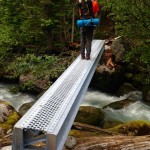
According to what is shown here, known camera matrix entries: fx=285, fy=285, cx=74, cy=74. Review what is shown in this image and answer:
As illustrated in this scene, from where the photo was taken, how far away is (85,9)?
27.1 feet

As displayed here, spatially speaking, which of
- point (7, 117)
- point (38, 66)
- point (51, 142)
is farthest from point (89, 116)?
point (51, 142)

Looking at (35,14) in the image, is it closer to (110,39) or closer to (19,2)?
(19,2)

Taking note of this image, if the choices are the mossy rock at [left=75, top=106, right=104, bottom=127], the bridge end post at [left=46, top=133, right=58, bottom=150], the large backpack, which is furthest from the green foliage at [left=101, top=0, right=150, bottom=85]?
the bridge end post at [left=46, top=133, right=58, bottom=150]

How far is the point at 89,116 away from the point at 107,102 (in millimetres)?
3110

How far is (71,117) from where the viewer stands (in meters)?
5.27

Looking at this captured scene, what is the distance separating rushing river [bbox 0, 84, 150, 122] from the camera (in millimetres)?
10510

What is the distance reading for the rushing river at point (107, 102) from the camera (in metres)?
10.5

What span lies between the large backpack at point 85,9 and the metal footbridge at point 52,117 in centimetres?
180

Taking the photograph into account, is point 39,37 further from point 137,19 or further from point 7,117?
point 7,117

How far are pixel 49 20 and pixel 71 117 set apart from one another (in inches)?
336

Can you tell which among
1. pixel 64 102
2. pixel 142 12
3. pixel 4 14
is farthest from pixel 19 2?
pixel 64 102

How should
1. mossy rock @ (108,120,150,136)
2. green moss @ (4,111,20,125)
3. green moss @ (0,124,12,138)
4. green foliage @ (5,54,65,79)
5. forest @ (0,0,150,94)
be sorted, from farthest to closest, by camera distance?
1. forest @ (0,0,150,94)
2. green foliage @ (5,54,65,79)
3. green moss @ (4,111,20,125)
4. mossy rock @ (108,120,150,136)
5. green moss @ (0,124,12,138)

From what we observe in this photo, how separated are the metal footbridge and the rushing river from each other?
3323 mm

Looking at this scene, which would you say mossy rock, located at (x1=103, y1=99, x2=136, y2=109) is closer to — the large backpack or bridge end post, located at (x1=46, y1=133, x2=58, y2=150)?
the large backpack
